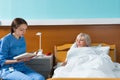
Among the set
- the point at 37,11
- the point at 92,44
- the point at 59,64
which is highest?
the point at 37,11

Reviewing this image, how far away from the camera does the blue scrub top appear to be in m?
4.00

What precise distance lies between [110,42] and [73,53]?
0.77 metres

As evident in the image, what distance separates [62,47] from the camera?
4703mm

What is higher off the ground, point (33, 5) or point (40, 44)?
point (33, 5)

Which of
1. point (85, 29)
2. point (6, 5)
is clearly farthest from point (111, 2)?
point (6, 5)

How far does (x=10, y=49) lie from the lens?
4.07 metres

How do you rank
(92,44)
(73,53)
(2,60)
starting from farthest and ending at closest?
(92,44)
(73,53)
(2,60)

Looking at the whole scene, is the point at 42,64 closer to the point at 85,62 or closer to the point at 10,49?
the point at 10,49

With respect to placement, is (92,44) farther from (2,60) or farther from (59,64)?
(2,60)

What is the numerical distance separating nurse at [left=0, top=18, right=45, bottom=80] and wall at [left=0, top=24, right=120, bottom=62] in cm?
69

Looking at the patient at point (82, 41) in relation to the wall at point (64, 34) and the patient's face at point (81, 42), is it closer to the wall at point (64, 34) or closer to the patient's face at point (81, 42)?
the patient's face at point (81, 42)

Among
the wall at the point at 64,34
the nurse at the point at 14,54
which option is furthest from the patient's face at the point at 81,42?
the nurse at the point at 14,54

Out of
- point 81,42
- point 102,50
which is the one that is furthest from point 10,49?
point 102,50

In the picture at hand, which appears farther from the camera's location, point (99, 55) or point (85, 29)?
point (85, 29)
